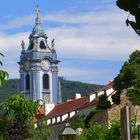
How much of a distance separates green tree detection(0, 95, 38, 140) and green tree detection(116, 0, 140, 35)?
13.0 metres

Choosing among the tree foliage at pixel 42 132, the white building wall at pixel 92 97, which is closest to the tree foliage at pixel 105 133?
the tree foliage at pixel 42 132

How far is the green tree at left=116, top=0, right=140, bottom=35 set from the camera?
4.38 metres

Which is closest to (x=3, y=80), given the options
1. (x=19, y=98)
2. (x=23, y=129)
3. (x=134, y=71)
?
(x=19, y=98)

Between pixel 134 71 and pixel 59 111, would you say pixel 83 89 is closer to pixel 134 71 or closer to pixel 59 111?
pixel 59 111

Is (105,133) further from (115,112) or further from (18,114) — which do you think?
(115,112)

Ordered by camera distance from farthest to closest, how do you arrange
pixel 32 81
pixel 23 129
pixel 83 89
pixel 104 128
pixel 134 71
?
pixel 83 89, pixel 32 81, pixel 134 71, pixel 104 128, pixel 23 129

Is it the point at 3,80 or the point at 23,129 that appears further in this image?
the point at 23,129

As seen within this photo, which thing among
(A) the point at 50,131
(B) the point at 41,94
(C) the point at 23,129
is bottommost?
(C) the point at 23,129

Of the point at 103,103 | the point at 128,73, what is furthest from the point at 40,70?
the point at 128,73

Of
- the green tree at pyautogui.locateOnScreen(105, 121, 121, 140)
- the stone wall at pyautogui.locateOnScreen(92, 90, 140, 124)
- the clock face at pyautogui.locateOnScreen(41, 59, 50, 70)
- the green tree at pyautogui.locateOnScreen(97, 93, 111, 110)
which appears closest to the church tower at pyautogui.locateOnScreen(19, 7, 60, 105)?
the clock face at pyautogui.locateOnScreen(41, 59, 50, 70)

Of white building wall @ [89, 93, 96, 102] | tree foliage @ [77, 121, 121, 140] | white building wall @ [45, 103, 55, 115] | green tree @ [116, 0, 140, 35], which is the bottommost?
green tree @ [116, 0, 140, 35]

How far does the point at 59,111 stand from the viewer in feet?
364

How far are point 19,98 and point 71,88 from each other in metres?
177

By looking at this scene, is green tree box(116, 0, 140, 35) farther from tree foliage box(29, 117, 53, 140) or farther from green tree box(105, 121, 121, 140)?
tree foliage box(29, 117, 53, 140)
